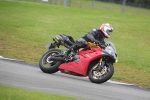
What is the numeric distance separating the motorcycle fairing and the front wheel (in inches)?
8.5

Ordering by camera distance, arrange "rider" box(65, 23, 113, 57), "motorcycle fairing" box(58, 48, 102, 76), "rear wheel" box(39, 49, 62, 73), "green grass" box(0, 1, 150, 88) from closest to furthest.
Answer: "motorcycle fairing" box(58, 48, 102, 76) → "rider" box(65, 23, 113, 57) → "rear wheel" box(39, 49, 62, 73) → "green grass" box(0, 1, 150, 88)

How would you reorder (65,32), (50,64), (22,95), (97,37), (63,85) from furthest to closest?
1. (65,32)
2. (50,64)
3. (97,37)
4. (63,85)
5. (22,95)

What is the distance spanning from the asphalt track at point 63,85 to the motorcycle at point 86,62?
231 mm

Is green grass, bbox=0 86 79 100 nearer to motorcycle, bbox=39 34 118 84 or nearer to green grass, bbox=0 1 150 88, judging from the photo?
motorcycle, bbox=39 34 118 84

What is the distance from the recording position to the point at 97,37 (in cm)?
1347

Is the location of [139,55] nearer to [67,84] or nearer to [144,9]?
[67,84]

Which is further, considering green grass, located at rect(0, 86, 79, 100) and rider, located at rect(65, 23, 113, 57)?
rider, located at rect(65, 23, 113, 57)

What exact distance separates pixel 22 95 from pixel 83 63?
396 centimetres

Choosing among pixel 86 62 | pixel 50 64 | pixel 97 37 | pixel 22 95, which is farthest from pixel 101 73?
pixel 22 95

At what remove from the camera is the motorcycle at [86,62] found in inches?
509

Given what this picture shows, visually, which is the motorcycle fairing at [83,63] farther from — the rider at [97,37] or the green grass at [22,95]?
the green grass at [22,95]

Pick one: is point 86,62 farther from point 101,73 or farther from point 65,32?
point 65,32

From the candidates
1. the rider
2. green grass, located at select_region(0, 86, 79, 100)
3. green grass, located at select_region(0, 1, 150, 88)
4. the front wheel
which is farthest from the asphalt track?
green grass, located at select_region(0, 1, 150, 88)

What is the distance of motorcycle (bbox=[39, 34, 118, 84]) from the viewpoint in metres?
12.9
